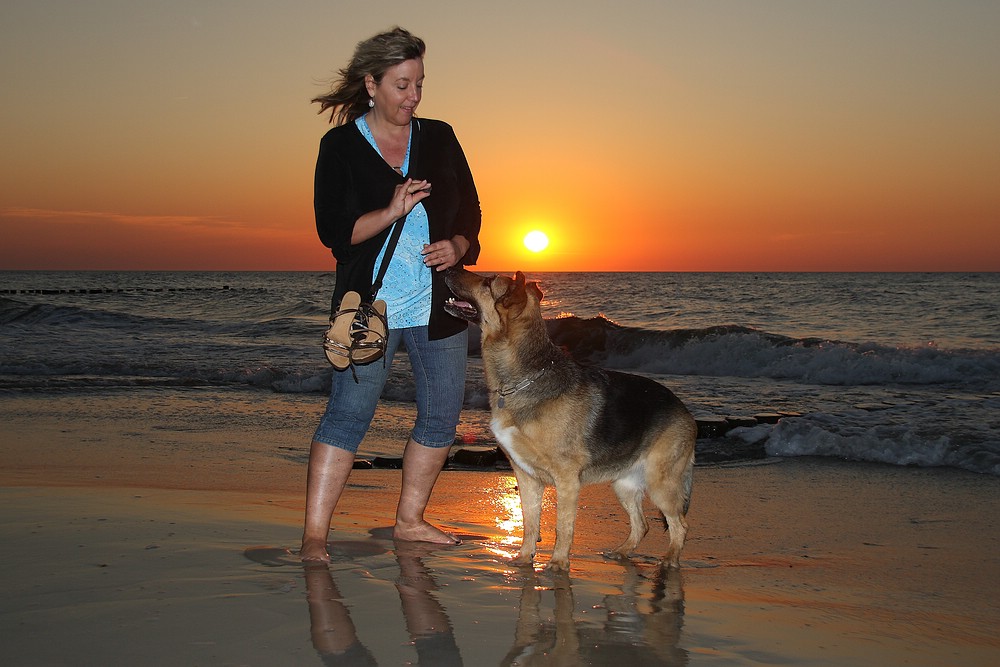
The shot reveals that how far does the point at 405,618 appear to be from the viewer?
3.50m

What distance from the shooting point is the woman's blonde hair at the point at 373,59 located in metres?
4.00

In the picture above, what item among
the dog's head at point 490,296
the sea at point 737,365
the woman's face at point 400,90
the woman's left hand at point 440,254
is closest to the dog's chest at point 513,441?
the dog's head at point 490,296

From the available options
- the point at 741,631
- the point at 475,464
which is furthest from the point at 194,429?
the point at 741,631

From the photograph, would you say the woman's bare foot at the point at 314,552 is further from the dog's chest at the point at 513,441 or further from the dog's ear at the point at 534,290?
the dog's ear at the point at 534,290

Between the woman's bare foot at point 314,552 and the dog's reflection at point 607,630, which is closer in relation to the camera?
the dog's reflection at point 607,630

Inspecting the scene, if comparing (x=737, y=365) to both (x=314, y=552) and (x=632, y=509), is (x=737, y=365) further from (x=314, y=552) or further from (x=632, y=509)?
(x=314, y=552)

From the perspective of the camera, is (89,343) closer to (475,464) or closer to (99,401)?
(99,401)

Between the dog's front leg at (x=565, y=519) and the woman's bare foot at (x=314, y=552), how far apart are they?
1.18 m

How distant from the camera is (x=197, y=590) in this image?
367 centimetres

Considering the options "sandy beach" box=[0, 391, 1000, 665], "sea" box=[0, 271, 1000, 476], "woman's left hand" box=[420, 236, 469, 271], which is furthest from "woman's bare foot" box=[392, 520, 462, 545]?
"sea" box=[0, 271, 1000, 476]

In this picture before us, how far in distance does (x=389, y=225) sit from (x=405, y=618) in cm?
179

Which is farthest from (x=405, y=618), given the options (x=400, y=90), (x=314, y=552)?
(x=400, y=90)

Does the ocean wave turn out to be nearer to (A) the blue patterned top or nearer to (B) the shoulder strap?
(A) the blue patterned top

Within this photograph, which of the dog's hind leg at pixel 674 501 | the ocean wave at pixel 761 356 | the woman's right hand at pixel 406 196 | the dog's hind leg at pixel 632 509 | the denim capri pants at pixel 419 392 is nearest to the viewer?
the woman's right hand at pixel 406 196
